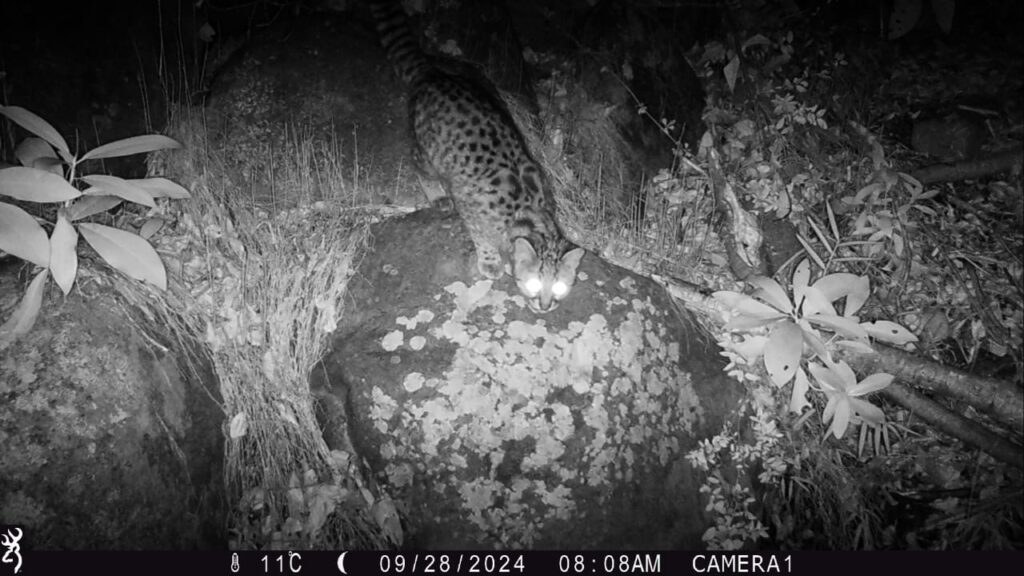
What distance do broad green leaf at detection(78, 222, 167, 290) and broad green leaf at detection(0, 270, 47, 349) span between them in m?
0.28

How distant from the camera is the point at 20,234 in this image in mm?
2334

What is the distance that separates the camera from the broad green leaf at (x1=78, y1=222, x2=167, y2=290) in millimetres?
2586

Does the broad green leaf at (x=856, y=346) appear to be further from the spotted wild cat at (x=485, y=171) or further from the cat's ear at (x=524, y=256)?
the cat's ear at (x=524, y=256)

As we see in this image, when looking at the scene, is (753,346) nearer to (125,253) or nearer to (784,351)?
(784,351)

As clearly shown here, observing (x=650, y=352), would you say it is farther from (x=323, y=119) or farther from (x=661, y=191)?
(x=323, y=119)

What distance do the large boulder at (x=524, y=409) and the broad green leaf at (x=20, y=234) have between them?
5.14 feet

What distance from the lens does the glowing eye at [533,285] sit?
3238 mm

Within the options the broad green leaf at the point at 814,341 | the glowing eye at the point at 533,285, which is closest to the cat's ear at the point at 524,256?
the glowing eye at the point at 533,285

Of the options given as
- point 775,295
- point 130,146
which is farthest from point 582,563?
point 130,146

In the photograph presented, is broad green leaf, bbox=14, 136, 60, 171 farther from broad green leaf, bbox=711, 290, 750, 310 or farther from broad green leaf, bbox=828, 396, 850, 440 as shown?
broad green leaf, bbox=828, 396, 850, 440

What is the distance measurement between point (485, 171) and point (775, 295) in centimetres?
217

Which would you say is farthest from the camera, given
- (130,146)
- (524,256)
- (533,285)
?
(524,256)

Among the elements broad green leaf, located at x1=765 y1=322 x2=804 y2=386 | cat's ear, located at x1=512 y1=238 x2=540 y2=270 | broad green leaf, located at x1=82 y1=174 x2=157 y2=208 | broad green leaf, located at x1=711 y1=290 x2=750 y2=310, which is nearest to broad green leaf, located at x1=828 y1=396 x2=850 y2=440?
broad green leaf, located at x1=765 y1=322 x2=804 y2=386

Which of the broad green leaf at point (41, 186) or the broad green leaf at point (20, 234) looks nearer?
the broad green leaf at point (20, 234)
